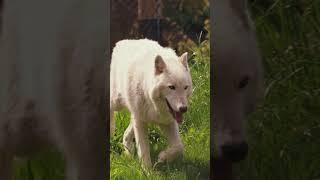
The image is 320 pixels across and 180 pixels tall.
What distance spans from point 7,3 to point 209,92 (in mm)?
839

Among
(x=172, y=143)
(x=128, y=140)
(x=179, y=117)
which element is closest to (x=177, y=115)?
(x=179, y=117)

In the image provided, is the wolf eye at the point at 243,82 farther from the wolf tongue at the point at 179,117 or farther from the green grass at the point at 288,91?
the wolf tongue at the point at 179,117

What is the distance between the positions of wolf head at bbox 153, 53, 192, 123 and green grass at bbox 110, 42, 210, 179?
28 mm

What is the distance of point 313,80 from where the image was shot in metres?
2.42

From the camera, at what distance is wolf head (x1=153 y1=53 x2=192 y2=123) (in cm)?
239

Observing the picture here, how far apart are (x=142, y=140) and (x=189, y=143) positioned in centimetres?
18

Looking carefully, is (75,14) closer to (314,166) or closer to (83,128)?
(83,128)

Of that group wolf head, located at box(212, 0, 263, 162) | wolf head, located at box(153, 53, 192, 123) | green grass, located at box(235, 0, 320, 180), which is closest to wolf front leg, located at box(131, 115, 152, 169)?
wolf head, located at box(153, 53, 192, 123)

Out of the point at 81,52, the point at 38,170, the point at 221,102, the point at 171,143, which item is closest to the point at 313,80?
the point at 221,102

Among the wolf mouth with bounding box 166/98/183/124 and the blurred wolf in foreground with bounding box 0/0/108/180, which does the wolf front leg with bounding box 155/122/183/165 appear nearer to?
the wolf mouth with bounding box 166/98/183/124

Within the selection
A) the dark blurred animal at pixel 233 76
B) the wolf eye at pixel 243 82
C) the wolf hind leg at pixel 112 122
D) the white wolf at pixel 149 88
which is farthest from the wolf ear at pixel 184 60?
the wolf hind leg at pixel 112 122

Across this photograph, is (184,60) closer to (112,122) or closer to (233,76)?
(233,76)

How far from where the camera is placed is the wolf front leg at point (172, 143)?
95.5 inches

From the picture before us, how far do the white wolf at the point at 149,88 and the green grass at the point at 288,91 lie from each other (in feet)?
0.98
